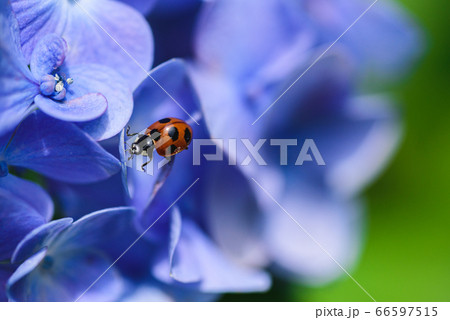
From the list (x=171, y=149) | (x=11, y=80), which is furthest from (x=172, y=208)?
(x=11, y=80)

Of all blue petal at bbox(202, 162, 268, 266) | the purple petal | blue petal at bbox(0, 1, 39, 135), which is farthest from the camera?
the purple petal

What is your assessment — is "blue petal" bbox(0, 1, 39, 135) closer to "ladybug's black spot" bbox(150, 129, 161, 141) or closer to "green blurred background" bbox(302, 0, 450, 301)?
"ladybug's black spot" bbox(150, 129, 161, 141)

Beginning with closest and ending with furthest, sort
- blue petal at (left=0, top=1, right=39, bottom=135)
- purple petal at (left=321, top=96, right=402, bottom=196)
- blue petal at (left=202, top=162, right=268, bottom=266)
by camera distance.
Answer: blue petal at (left=0, top=1, right=39, bottom=135)
blue petal at (left=202, top=162, right=268, bottom=266)
purple petal at (left=321, top=96, right=402, bottom=196)

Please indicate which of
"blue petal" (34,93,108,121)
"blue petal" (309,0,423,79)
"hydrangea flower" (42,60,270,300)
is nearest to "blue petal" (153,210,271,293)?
"hydrangea flower" (42,60,270,300)

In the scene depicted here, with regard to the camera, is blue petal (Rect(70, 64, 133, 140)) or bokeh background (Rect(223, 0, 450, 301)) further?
bokeh background (Rect(223, 0, 450, 301))

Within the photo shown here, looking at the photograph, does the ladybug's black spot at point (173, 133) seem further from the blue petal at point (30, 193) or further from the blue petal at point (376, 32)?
the blue petal at point (376, 32)

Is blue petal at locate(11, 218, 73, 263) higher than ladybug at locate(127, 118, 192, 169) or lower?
lower

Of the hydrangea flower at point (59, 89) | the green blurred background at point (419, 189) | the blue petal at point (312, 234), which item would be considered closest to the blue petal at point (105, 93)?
the hydrangea flower at point (59, 89)
